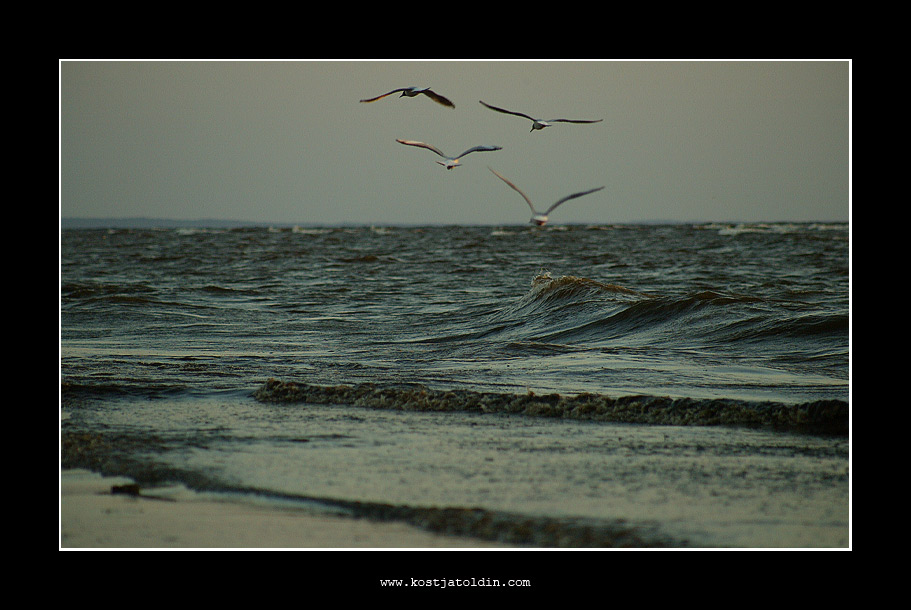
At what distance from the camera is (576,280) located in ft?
49.8

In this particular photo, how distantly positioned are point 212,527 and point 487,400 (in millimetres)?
2966

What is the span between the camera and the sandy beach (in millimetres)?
4039

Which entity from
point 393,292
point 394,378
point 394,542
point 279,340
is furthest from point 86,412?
point 393,292

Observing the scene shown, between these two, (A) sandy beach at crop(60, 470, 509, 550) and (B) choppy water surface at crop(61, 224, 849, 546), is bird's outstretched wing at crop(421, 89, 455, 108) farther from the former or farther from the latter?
(A) sandy beach at crop(60, 470, 509, 550)

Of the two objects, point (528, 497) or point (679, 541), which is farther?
point (528, 497)

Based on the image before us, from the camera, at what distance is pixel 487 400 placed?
6699 mm

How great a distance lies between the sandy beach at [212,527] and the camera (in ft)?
13.3

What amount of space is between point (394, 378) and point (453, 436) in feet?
7.34

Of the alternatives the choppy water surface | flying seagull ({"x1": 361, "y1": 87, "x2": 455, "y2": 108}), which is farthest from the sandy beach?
flying seagull ({"x1": 361, "y1": 87, "x2": 455, "y2": 108})

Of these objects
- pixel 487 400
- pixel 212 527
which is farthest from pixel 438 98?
pixel 212 527

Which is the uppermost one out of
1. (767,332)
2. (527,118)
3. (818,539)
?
(527,118)

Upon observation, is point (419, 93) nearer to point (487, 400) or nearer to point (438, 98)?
point (438, 98)

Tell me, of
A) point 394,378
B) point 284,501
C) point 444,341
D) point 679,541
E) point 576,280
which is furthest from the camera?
point 576,280

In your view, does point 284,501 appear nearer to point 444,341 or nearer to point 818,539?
point 818,539
